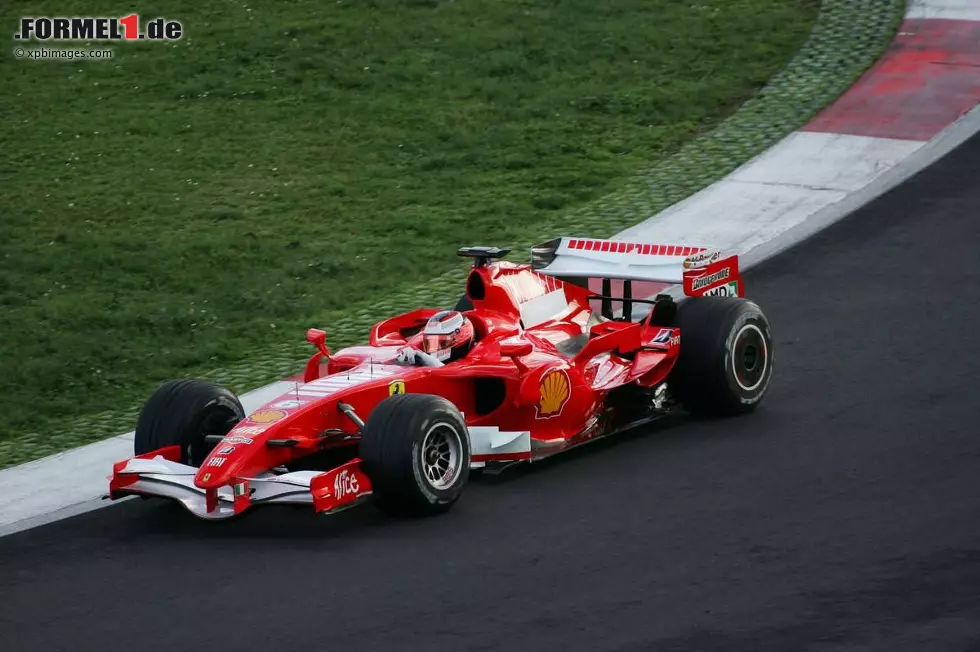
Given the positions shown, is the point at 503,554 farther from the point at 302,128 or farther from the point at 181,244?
the point at 302,128

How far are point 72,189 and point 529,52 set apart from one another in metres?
6.33

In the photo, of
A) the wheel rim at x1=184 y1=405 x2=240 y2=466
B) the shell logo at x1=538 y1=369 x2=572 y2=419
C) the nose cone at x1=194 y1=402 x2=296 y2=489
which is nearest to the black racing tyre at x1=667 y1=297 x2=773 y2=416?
the shell logo at x1=538 y1=369 x2=572 y2=419

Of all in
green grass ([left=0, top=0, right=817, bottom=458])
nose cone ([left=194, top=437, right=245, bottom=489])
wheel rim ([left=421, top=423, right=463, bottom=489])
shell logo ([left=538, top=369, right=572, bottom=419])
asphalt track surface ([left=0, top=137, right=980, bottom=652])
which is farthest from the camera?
green grass ([left=0, top=0, right=817, bottom=458])

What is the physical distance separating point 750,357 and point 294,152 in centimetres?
904

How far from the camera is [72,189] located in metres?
17.9

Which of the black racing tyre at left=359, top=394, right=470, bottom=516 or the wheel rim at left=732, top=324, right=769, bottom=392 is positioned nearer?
the black racing tyre at left=359, top=394, right=470, bottom=516

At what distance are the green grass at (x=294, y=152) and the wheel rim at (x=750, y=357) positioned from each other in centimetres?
438

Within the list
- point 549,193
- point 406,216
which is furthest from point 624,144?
point 406,216

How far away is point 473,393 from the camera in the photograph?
10203 millimetres

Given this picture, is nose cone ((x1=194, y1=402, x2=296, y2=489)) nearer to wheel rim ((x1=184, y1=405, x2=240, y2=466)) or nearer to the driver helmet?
wheel rim ((x1=184, y1=405, x2=240, y2=466))

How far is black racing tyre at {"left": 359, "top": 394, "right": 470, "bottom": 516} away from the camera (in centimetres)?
902

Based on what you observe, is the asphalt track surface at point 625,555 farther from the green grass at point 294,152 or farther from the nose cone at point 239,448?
the green grass at point 294,152

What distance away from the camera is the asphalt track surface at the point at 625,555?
7824mm

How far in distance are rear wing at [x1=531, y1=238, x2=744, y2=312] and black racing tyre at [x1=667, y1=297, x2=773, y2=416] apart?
12.0 inches
